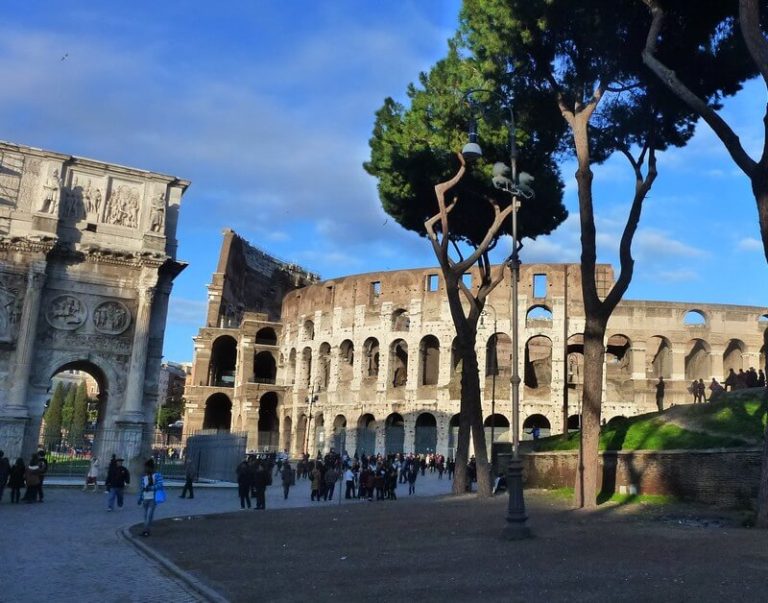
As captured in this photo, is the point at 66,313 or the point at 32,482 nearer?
the point at 32,482

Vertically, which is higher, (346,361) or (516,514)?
(346,361)

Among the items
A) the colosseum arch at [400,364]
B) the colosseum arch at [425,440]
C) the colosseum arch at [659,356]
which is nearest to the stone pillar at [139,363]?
the colosseum arch at [425,440]

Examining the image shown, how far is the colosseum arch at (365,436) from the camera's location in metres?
37.9

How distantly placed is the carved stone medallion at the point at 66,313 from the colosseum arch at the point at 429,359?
67.3 ft

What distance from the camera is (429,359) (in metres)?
40.2

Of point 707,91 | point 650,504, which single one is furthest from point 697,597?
point 707,91

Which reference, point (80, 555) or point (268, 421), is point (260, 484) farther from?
point (268, 421)

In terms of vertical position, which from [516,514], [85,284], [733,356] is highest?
[733,356]

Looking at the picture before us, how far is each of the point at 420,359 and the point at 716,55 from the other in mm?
25939

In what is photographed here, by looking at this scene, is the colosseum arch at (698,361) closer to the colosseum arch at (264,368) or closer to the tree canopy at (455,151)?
the tree canopy at (455,151)

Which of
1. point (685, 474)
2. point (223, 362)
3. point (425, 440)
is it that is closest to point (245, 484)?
point (685, 474)

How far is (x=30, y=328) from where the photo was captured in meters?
19.0

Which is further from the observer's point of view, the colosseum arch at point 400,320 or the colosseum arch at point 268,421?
the colosseum arch at point 268,421

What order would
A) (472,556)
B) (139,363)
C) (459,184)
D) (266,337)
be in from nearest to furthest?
(472,556), (459,184), (139,363), (266,337)
